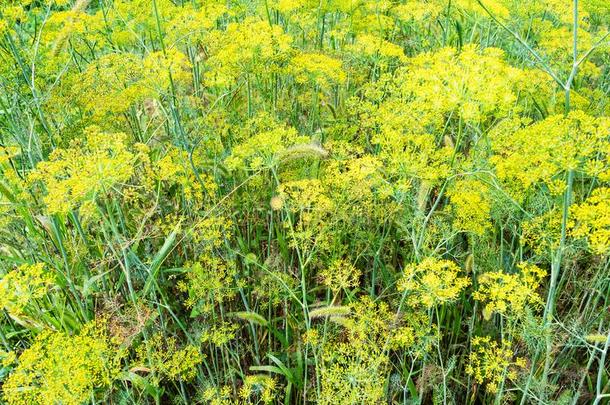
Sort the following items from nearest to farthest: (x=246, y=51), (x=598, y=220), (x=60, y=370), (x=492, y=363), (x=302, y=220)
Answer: (x=598, y=220)
(x=60, y=370)
(x=492, y=363)
(x=246, y=51)
(x=302, y=220)

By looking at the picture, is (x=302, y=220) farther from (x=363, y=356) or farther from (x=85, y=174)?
(x=85, y=174)

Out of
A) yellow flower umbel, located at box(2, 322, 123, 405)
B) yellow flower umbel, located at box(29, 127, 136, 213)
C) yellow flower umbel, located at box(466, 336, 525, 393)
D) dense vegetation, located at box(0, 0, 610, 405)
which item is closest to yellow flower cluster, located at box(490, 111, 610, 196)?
dense vegetation, located at box(0, 0, 610, 405)

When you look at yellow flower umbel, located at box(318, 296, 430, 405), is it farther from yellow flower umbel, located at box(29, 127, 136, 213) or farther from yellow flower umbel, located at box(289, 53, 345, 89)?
yellow flower umbel, located at box(289, 53, 345, 89)

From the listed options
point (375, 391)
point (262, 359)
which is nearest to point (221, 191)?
point (262, 359)

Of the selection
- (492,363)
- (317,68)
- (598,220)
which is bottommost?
(492,363)

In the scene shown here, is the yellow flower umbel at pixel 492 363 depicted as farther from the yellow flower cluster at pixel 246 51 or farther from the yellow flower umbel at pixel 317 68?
the yellow flower cluster at pixel 246 51

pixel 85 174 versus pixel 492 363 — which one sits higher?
pixel 85 174

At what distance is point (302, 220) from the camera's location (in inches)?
148

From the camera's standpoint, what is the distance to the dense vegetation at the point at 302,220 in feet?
9.28

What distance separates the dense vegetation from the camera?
2828 mm

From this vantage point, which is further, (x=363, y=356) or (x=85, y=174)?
(x=363, y=356)

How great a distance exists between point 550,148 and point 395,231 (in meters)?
1.77

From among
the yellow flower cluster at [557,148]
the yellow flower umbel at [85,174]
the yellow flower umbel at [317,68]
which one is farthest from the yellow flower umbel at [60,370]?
the yellow flower cluster at [557,148]

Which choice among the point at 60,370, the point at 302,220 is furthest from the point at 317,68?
the point at 60,370
